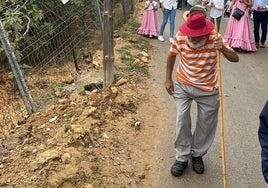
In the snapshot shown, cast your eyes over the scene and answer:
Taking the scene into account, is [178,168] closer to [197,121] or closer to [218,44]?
[197,121]

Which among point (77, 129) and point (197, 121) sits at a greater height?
point (197, 121)

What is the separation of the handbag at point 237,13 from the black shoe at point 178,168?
543 cm

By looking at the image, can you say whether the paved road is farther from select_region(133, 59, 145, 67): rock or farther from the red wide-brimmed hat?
the red wide-brimmed hat

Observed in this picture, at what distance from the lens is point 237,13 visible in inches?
363

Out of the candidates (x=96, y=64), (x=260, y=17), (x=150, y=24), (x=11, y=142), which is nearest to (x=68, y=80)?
(x=96, y=64)

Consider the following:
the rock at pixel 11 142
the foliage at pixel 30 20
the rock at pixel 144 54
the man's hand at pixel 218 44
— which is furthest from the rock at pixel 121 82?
the man's hand at pixel 218 44

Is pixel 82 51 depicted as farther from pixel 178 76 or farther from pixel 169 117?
pixel 178 76

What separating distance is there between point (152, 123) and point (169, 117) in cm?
36

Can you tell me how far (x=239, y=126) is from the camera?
19.2ft

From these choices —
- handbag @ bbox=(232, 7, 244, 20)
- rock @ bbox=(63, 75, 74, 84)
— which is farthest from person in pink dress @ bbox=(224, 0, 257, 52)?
rock @ bbox=(63, 75, 74, 84)

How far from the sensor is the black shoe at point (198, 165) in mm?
4645

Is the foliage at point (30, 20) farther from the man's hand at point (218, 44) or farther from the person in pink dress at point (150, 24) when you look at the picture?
the man's hand at point (218, 44)

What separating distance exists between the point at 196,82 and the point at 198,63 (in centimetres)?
19

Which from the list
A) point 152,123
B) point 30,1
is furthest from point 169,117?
point 30,1
